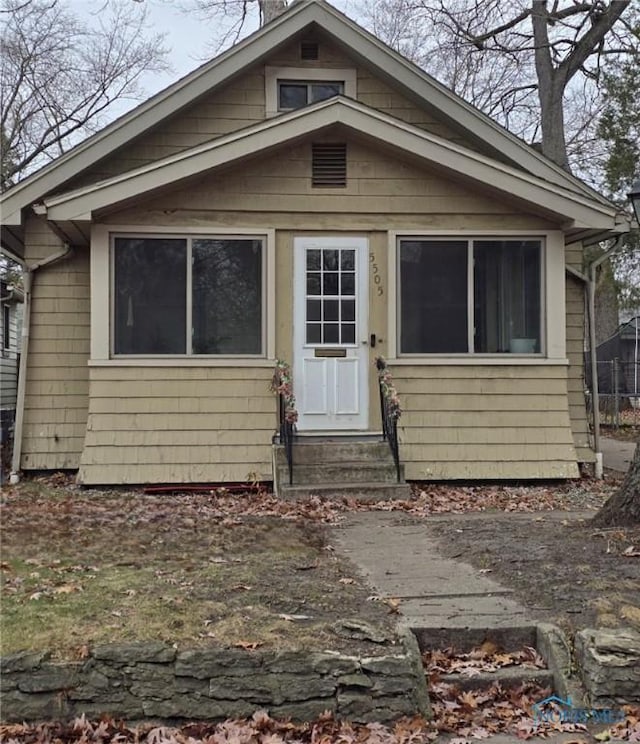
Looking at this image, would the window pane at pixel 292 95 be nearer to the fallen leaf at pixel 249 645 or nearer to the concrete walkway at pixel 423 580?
the concrete walkway at pixel 423 580

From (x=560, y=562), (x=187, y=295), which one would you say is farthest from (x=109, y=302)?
(x=560, y=562)

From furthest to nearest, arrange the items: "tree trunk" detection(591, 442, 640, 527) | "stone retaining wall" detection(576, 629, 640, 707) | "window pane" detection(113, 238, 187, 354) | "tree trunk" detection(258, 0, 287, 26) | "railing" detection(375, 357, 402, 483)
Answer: "tree trunk" detection(258, 0, 287, 26)
"window pane" detection(113, 238, 187, 354)
"railing" detection(375, 357, 402, 483)
"tree trunk" detection(591, 442, 640, 527)
"stone retaining wall" detection(576, 629, 640, 707)

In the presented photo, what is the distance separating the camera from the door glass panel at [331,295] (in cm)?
932

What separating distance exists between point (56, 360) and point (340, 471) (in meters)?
3.69

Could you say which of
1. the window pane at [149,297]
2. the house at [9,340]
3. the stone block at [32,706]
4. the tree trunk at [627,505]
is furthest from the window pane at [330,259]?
the house at [9,340]

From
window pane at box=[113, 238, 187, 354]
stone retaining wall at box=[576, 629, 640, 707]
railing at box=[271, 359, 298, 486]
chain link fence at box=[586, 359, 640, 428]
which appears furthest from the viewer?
chain link fence at box=[586, 359, 640, 428]

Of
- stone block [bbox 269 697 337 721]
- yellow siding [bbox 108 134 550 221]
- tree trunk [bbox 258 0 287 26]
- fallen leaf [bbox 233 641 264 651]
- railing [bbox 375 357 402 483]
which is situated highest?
tree trunk [bbox 258 0 287 26]

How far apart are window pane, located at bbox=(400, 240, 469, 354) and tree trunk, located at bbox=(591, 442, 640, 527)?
3693 millimetres

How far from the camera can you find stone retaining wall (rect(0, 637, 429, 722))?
12.0 feet

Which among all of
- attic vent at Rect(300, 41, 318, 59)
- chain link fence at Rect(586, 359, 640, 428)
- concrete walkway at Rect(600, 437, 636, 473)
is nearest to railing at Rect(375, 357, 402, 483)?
concrete walkway at Rect(600, 437, 636, 473)

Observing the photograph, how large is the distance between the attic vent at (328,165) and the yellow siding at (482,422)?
2.31m

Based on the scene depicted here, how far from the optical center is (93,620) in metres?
4.07

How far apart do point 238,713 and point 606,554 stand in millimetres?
2790

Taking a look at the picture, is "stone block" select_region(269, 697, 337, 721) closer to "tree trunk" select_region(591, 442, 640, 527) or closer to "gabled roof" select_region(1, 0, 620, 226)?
"tree trunk" select_region(591, 442, 640, 527)
